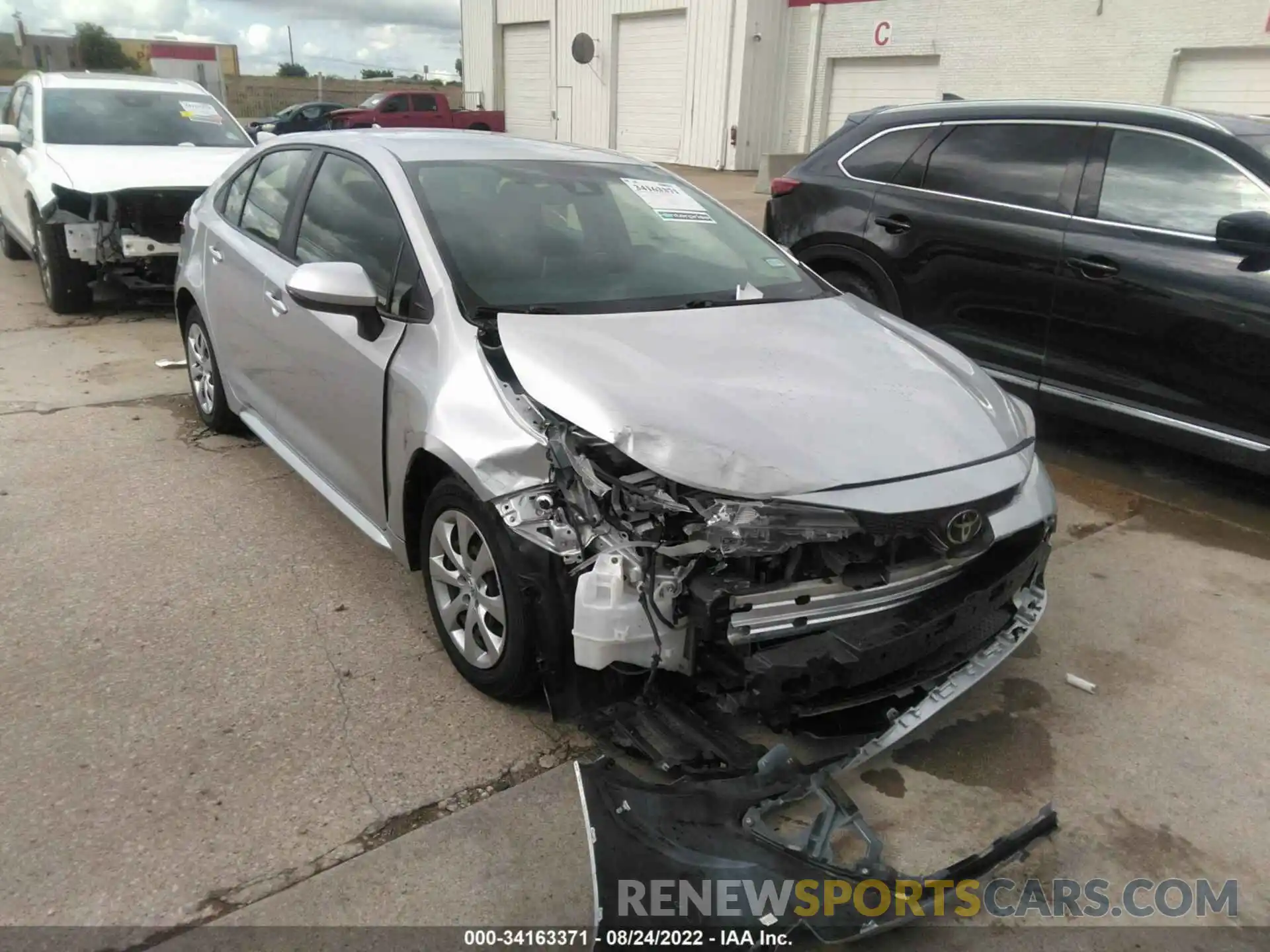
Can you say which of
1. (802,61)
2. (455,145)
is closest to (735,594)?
(455,145)

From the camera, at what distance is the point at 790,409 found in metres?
2.67

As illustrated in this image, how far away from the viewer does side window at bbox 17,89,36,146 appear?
8.22 metres

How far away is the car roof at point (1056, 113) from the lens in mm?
4672

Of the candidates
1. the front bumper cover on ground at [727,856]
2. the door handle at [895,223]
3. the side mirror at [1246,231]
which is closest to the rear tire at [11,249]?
the door handle at [895,223]

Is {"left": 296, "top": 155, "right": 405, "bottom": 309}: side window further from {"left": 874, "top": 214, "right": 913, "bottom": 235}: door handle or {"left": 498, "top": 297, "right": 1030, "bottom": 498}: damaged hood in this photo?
{"left": 874, "top": 214, "right": 913, "bottom": 235}: door handle

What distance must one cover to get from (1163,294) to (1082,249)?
0.49 meters

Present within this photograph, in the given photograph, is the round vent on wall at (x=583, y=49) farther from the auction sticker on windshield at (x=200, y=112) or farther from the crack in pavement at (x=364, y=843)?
the crack in pavement at (x=364, y=843)

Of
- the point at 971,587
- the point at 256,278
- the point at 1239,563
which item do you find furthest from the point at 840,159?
the point at 971,587

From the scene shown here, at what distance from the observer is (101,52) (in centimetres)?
5278

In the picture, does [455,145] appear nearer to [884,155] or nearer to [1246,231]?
[884,155]

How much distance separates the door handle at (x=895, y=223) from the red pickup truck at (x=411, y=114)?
63.4 feet

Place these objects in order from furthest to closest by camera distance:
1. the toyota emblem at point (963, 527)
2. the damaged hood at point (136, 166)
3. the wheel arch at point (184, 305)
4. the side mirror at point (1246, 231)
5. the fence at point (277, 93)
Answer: the fence at point (277, 93) < the damaged hood at point (136, 166) < the wheel arch at point (184, 305) < the side mirror at point (1246, 231) < the toyota emblem at point (963, 527)

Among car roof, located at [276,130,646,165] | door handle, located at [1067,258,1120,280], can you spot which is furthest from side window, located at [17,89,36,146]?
door handle, located at [1067,258,1120,280]

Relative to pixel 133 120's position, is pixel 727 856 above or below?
below
